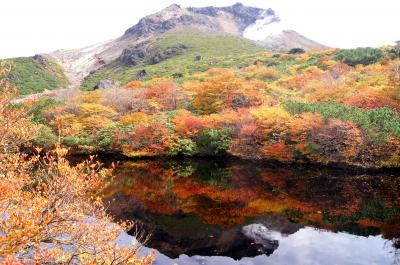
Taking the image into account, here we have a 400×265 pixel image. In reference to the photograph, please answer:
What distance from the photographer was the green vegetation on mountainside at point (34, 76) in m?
145

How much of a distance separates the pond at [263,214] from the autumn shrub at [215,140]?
215 inches

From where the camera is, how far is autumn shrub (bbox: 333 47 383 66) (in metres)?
79.2

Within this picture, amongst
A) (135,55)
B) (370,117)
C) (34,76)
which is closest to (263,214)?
(370,117)

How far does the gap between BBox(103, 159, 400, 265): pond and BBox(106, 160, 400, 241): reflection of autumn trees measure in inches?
2.8

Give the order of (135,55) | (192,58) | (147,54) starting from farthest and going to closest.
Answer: (135,55) → (147,54) → (192,58)

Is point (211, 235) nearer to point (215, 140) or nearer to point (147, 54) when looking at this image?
point (215, 140)

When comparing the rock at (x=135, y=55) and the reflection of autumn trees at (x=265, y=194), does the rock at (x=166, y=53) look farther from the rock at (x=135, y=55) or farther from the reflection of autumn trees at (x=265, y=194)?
the reflection of autumn trees at (x=265, y=194)

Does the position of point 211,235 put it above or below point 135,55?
below

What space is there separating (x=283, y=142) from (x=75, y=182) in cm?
3460

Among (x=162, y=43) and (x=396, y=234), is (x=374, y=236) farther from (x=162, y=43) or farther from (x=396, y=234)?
(x=162, y=43)

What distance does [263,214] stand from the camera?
27.1 meters

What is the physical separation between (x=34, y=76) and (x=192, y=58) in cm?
7190

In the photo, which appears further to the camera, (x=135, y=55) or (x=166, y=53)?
(x=135, y=55)

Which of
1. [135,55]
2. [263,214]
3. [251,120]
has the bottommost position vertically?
[263,214]
